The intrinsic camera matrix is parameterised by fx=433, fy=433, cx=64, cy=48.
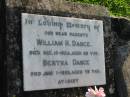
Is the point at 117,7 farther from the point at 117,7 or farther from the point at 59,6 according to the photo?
the point at 59,6

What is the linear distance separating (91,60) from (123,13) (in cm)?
273

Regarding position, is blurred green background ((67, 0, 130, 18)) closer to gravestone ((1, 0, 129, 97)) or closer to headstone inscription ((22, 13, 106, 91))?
headstone inscription ((22, 13, 106, 91))

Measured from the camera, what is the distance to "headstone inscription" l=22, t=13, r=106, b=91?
17.1 feet

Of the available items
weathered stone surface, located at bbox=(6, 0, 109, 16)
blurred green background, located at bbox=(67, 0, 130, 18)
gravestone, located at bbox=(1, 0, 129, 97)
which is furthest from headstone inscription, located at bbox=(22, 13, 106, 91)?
blurred green background, located at bbox=(67, 0, 130, 18)

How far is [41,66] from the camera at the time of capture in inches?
209

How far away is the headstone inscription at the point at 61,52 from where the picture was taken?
521 cm

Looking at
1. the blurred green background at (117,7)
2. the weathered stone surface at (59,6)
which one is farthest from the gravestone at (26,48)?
the blurred green background at (117,7)

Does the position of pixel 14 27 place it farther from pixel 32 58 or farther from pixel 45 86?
pixel 45 86

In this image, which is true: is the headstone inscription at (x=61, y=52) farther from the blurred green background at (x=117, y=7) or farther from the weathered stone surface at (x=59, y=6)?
the blurred green background at (x=117, y=7)

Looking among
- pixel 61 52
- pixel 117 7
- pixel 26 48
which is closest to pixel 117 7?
pixel 117 7

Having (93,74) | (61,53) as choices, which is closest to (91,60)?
(93,74)

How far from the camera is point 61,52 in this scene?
18.2 feet

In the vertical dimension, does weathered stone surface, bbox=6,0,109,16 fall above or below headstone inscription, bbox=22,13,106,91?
above

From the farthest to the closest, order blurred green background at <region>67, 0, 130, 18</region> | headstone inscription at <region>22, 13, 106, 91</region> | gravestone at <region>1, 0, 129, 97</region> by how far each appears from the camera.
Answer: blurred green background at <region>67, 0, 130, 18</region> → headstone inscription at <region>22, 13, 106, 91</region> → gravestone at <region>1, 0, 129, 97</region>
